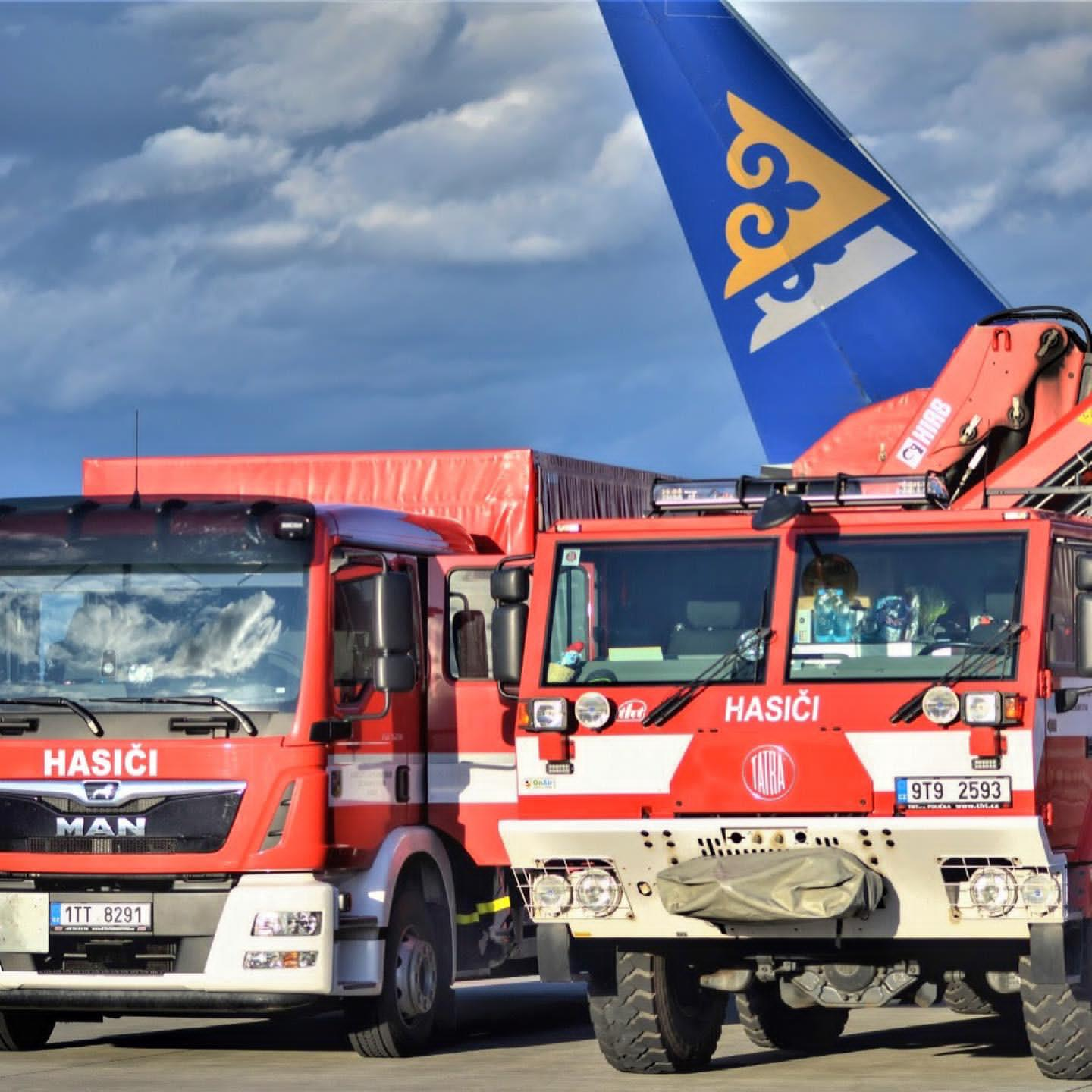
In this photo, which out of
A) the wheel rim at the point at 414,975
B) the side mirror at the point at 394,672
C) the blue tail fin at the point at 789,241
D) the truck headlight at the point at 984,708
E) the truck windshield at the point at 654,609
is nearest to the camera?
the truck headlight at the point at 984,708

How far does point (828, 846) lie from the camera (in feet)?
38.5

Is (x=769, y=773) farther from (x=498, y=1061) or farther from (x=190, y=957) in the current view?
(x=190, y=957)

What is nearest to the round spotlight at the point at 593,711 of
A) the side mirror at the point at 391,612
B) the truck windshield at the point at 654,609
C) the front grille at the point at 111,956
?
the truck windshield at the point at 654,609

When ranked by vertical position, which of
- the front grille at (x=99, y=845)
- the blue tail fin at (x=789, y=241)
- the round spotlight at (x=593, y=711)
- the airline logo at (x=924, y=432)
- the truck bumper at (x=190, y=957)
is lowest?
the truck bumper at (x=190, y=957)

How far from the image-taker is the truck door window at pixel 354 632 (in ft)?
43.1

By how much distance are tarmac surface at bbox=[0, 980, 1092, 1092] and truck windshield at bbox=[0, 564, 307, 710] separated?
6.68 feet

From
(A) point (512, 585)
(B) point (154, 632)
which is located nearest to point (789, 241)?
(A) point (512, 585)

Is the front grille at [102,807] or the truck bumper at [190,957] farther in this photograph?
the front grille at [102,807]

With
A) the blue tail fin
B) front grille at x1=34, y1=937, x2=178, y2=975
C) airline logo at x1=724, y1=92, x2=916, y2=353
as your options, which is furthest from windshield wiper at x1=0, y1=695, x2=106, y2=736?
airline logo at x1=724, y1=92, x2=916, y2=353

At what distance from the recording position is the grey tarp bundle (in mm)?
11578

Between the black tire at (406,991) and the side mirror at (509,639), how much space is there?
5.77ft

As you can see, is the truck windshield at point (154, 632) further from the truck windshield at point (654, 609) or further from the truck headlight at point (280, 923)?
the truck windshield at point (654, 609)

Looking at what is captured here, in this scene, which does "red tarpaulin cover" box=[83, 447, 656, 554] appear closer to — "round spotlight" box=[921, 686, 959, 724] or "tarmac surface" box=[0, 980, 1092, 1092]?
"tarmac surface" box=[0, 980, 1092, 1092]

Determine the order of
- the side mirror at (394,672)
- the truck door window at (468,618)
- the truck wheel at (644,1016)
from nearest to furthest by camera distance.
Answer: the truck wheel at (644,1016) → the side mirror at (394,672) → the truck door window at (468,618)
